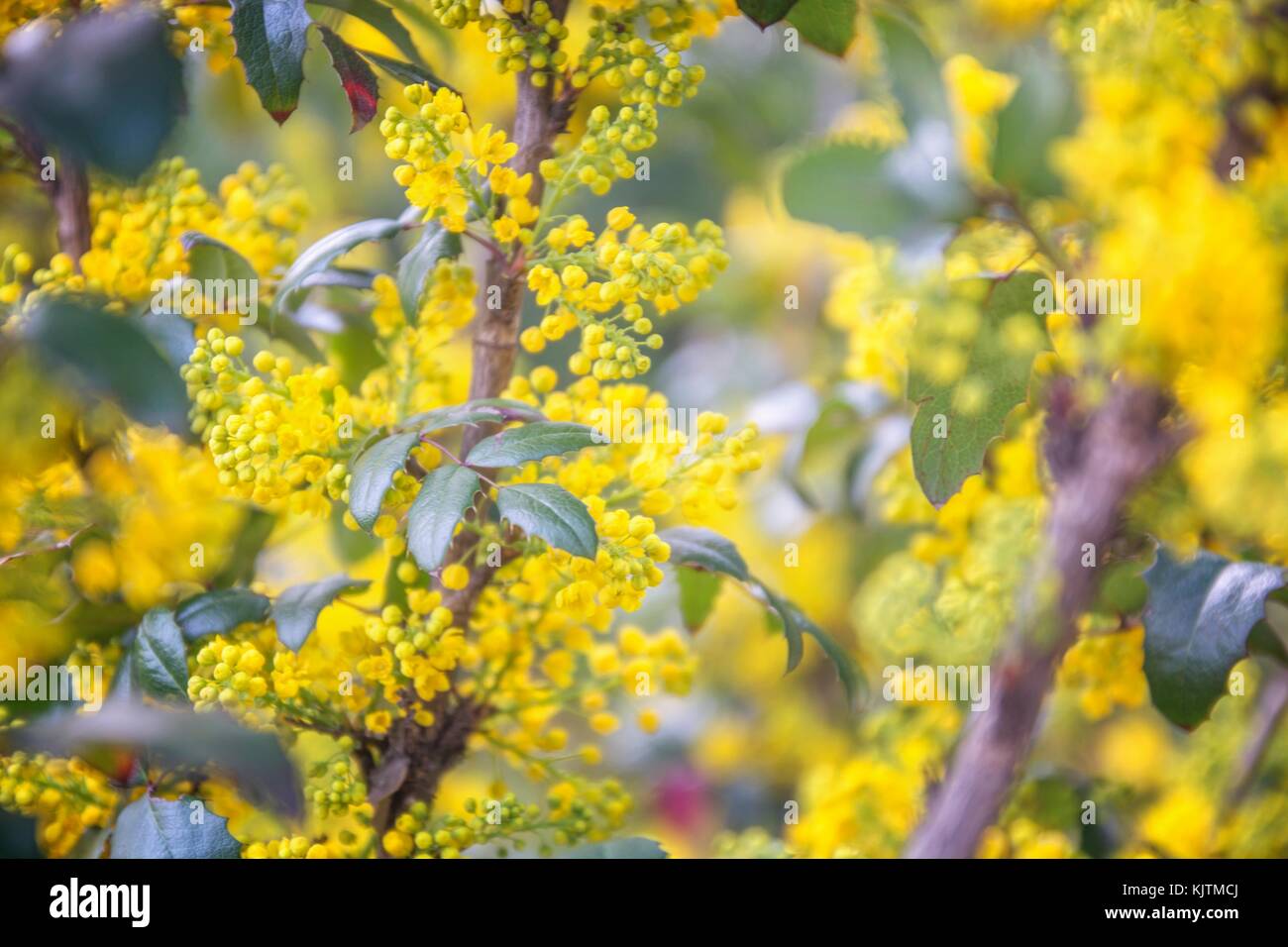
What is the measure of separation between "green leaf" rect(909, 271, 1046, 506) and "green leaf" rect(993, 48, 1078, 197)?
→ 0.48 ft

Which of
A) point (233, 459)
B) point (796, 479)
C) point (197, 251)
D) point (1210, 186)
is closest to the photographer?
point (233, 459)

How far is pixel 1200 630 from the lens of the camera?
68cm

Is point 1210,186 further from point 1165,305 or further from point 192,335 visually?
point 192,335

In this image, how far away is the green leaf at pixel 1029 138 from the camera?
32.4 inches

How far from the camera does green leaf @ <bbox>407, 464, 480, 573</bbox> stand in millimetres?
507

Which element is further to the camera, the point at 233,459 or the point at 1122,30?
the point at 1122,30

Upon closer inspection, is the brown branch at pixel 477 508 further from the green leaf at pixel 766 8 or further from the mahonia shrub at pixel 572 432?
the green leaf at pixel 766 8

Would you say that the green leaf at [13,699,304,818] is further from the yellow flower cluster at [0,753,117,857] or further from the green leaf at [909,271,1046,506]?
the green leaf at [909,271,1046,506]

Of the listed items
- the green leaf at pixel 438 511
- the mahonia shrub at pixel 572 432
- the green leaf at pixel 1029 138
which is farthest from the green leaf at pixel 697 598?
the green leaf at pixel 1029 138

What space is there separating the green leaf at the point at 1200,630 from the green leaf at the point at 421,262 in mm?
488

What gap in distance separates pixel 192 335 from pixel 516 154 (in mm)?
215

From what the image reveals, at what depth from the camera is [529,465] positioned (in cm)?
61

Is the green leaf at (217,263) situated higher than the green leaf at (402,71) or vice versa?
the green leaf at (402,71)
